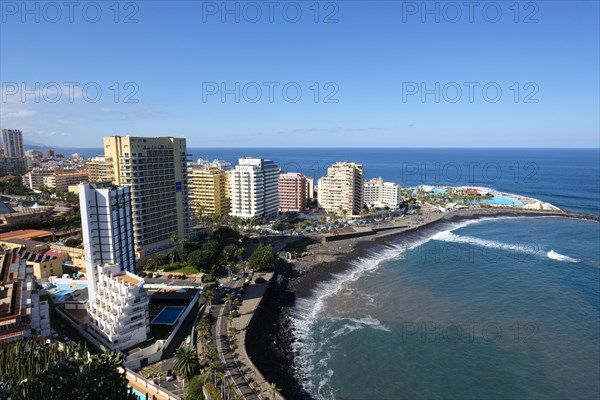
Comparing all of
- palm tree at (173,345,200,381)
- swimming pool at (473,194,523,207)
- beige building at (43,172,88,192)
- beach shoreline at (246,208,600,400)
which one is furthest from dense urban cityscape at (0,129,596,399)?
swimming pool at (473,194,523,207)

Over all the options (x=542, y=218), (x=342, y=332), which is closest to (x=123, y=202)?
(x=342, y=332)

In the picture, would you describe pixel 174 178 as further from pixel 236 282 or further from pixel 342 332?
pixel 342 332

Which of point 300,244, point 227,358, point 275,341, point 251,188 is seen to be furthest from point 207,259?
point 251,188

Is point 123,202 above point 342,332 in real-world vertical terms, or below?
above

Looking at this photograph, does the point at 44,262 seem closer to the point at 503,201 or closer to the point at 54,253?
the point at 54,253

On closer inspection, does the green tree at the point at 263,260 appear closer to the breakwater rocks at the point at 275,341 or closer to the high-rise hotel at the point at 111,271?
the breakwater rocks at the point at 275,341

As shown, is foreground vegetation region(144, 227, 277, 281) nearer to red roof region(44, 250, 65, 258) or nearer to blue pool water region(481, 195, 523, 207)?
red roof region(44, 250, 65, 258)
